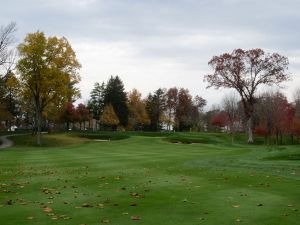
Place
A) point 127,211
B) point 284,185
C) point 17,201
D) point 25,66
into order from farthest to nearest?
1. point 25,66
2. point 284,185
3. point 17,201
4. point 127,211

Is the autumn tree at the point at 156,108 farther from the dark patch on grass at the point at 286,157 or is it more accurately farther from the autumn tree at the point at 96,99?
the dark patch on grass at the point at 286,157

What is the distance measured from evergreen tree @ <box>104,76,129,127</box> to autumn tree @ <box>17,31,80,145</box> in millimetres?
41708

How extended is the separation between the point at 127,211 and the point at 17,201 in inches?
136

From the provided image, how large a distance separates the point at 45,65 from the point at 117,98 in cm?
4469

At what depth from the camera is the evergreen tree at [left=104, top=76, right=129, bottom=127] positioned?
344ft

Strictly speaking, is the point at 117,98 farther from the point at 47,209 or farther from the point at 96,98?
the point at 47,209

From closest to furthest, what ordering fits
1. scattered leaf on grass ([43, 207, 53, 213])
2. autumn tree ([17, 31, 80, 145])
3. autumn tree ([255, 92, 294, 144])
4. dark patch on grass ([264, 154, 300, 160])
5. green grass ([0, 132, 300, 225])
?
green grass ([0, 132, 300, 225]) → scattered leaf on grass ([43, 207, 53, 213]) → dark patch on grass ([264, 154, 300, 160]) → autumn tree ([17, 31, 80, 145]) → autumn tree ([255, 92, 294, 144])

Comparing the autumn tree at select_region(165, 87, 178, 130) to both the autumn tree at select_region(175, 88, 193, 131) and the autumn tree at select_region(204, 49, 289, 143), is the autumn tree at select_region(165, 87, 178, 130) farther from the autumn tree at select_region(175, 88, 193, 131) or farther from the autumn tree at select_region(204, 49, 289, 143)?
the autumn tree at select_region(204, 49, 289, 143)

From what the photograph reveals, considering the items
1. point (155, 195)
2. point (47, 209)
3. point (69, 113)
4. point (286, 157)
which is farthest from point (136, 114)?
point (47, 209)

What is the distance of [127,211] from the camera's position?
10812 millimetres

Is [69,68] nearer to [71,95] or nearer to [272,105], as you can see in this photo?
[71,95]

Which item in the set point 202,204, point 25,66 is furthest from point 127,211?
point 25,66

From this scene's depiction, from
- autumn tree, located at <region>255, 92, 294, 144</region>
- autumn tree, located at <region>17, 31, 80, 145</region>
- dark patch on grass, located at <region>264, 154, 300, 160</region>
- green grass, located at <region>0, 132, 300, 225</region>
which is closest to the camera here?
green grass, located at <region>0, 132, 300, 225</region>

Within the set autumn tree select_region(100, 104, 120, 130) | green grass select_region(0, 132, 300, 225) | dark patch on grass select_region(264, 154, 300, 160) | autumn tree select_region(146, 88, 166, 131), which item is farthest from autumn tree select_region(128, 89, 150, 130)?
green grass select_region(0, 132, 300, 225)
